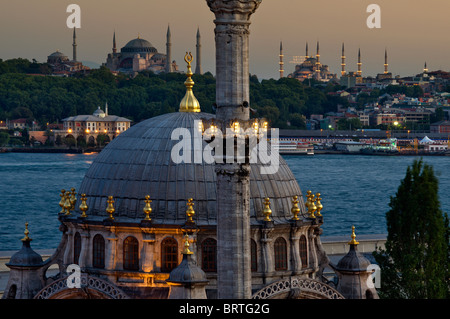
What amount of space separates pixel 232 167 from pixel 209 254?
15.1 ft

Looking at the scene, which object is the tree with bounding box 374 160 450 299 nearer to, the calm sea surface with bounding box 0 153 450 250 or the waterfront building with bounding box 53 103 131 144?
the calm sea surface with bounding box 0 153 450 250

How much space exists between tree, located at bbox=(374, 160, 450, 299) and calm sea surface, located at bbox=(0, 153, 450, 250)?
132ft

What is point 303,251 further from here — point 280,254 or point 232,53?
point 232,53

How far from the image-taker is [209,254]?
2572cm

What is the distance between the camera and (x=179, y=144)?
88.8 ft

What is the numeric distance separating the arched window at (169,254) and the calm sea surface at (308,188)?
133 feet

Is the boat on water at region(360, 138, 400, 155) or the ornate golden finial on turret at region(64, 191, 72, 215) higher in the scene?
the ornate golden finial on turret at region(64, 191, 72, 215)

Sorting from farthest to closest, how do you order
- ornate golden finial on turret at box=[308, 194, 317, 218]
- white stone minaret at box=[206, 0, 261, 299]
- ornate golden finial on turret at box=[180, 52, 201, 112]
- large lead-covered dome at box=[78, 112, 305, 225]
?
ornate golden finial on turret at box=[180, 52, 201, 112]
ornate golden finial on turret at box=[308, 194, 317, 218]
large lead-covered dome at box=[78, 112, 305, 225]
white stone minaret at box=[206, 0, 261, 299]

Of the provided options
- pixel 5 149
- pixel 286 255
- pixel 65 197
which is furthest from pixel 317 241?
pixel 5 149

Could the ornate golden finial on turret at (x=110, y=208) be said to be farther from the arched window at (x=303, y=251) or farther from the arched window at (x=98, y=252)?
the arched window at (x=303, y=251)

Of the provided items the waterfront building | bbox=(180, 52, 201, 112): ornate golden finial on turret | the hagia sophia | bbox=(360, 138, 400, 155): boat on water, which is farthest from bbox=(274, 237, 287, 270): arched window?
the waterfront building

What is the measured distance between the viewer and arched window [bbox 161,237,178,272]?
25.6 m

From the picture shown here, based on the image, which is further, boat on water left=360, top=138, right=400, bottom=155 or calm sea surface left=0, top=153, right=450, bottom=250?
boat on water left=360, top=138, right=400, bottom=155
